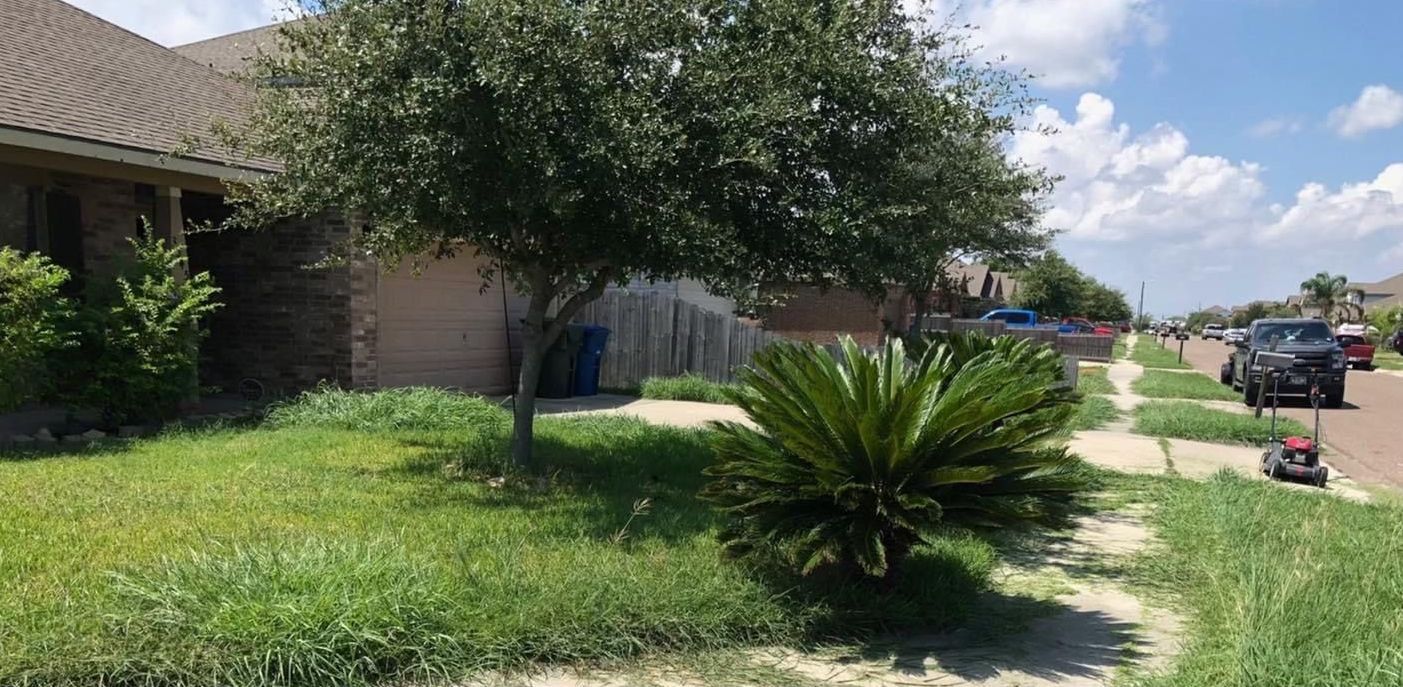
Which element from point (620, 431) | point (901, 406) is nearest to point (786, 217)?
point (901, 406)

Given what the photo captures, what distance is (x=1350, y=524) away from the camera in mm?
7379

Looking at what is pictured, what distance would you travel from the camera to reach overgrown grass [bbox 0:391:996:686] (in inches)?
153

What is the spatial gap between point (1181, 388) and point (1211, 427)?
8918mm

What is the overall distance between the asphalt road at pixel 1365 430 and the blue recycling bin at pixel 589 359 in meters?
9.74

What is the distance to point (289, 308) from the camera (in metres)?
12.2

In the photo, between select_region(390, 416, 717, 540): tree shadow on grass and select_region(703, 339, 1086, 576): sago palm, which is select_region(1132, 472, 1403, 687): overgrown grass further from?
select_region(390, 416, 717, 540): tree shadow on grass

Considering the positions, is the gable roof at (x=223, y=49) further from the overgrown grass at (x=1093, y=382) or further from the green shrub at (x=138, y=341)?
the overgrown grass at (x=1093, y=382)

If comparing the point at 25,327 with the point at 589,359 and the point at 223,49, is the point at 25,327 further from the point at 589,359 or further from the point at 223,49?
the point at 223,49

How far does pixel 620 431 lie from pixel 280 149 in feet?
15.6

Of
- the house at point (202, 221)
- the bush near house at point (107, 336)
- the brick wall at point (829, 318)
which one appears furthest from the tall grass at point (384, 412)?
the brick wall at point (829, 318)

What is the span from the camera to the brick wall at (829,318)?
27.9 m

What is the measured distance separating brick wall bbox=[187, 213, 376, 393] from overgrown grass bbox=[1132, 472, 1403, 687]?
29.0ft

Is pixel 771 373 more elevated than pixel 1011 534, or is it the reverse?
pixel 771 373

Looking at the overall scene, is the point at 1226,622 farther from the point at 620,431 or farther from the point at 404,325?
the point at 404,325
